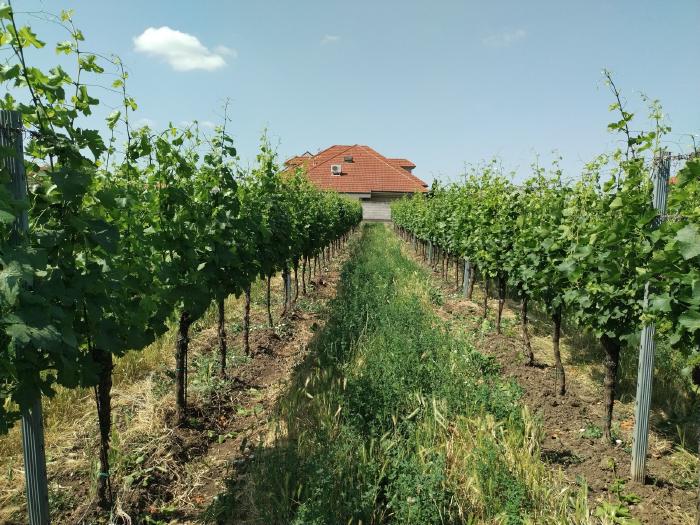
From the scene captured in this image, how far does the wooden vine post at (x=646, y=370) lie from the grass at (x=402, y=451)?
0.58 meters

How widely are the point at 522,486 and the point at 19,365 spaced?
3009 mm

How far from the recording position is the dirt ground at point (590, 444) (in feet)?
11.0

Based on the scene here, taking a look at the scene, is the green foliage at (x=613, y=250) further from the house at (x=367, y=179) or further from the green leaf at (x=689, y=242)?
the house at (x=367, y=179)

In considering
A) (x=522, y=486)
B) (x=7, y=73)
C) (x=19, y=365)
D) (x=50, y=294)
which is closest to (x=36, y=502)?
(x=19, y=365)

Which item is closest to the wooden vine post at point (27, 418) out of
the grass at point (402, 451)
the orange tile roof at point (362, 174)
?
the grass at point (402, 451)

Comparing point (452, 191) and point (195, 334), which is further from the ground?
point (452, 191)

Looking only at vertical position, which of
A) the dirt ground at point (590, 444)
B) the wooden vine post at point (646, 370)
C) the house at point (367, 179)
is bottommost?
the dirt ground at point (590, 444)

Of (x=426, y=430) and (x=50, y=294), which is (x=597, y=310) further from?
(x=50, y=294)

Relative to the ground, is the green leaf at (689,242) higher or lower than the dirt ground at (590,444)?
higher

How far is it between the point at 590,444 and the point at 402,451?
5.78 ft

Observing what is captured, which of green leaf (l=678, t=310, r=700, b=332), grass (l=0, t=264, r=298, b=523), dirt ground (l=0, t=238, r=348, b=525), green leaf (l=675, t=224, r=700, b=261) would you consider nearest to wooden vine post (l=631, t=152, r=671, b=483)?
green leaf (l=678, t=310, r=700, b=332)

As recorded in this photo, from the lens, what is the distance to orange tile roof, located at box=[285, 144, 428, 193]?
130 ft

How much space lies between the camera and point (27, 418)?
2443 mm

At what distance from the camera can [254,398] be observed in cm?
509
